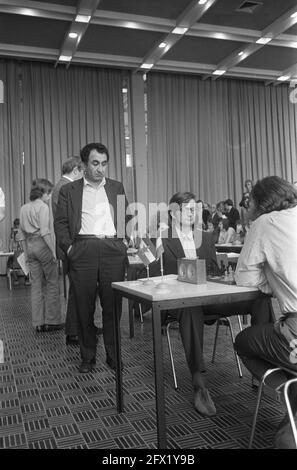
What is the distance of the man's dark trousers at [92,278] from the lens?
2.97m

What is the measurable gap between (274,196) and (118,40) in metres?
7.54

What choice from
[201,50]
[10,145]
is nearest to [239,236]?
[201,50]

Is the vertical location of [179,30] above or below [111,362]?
above

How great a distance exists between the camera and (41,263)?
168 inches

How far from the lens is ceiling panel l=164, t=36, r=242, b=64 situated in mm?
8836

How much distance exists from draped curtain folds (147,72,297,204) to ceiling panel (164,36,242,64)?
103 centimetres

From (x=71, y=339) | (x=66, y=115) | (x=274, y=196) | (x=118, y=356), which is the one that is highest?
(x=66, y=115)

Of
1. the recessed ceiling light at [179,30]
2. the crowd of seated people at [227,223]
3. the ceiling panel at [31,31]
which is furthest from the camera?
the recessed ceiling light at [179,30]

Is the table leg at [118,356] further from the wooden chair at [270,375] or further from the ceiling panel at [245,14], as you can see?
the ceiling panel at [245,14]

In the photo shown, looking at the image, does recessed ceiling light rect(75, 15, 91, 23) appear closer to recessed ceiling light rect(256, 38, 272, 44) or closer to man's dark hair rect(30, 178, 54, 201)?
recessed ceiling light rect(256, 38, 272, 44)

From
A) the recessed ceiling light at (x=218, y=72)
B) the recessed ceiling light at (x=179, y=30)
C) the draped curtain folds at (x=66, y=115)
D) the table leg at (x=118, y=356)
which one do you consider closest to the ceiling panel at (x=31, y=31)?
the draped curtain folds at (x=66, y=115)

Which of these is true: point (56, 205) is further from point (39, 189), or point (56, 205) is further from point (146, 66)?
point (146, 66)

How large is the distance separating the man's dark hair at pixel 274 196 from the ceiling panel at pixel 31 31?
22.7 ft
